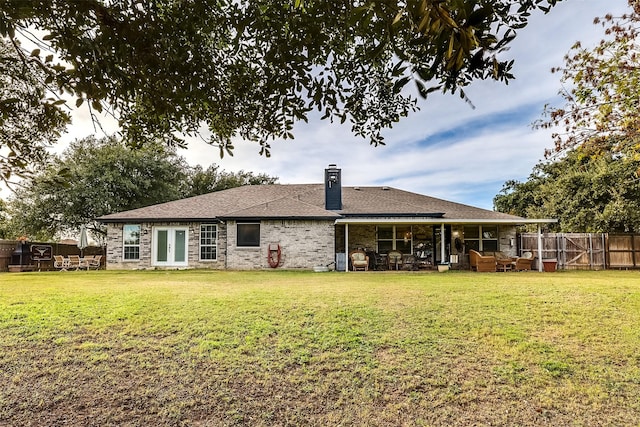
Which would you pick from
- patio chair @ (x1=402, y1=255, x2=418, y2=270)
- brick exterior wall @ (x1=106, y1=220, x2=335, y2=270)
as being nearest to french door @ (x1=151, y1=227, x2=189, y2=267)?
brick exterior wall @ (x1=106, y1=220, x2=335, y2=270)

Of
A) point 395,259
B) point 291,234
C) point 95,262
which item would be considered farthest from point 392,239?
point 95,262

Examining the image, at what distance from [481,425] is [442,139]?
16.2m

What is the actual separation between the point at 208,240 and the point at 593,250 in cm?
1780

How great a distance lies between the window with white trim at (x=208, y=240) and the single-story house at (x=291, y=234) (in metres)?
0.04

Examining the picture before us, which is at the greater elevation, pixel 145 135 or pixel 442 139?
pixel 442 139

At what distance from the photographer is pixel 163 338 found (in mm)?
5660

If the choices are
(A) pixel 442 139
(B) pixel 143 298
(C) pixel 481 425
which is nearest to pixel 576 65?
(C) pixel 481 425

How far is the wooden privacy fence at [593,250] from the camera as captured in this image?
1833cm

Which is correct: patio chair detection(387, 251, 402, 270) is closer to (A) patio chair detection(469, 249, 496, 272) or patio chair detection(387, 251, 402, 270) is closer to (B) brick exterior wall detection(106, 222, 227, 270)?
(A) patio chair detection(469, 249, 496, 272)

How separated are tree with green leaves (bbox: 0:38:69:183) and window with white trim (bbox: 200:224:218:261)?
40.3 ft

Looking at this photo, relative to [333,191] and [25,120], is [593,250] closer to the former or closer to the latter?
[333,191]

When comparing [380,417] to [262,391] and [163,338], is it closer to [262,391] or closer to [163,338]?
[262,391]

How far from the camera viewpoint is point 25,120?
16.9 feet

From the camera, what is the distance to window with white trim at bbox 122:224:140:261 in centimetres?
1784
